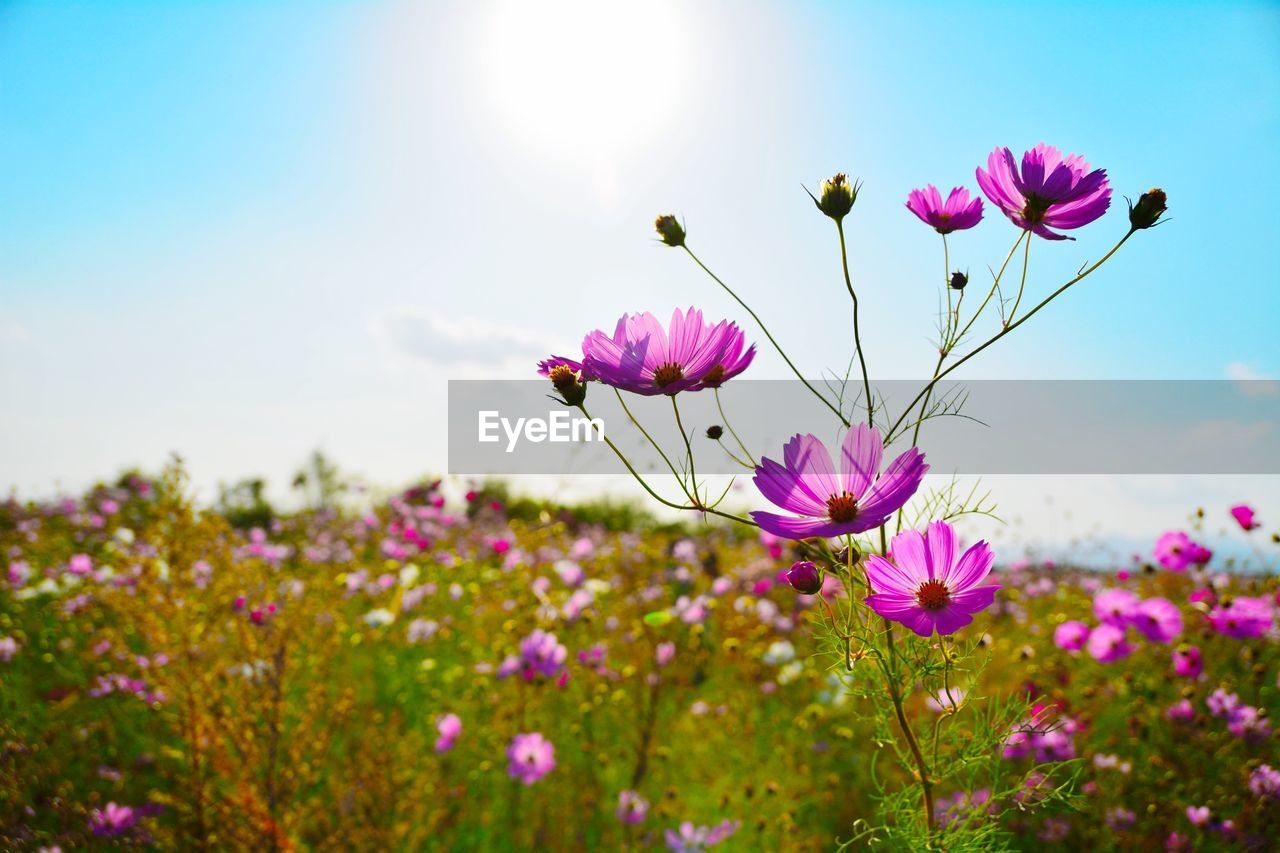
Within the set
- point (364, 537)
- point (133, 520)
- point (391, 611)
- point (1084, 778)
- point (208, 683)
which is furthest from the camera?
point (133, 520)

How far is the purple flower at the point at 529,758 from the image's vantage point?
206 centimetres

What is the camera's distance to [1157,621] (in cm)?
228

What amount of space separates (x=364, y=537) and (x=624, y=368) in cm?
469

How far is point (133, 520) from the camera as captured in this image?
19.7ft

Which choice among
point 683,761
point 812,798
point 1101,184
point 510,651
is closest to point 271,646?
point 510,651

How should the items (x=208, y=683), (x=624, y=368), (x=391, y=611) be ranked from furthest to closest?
(x=391, y=611) < (x=208, y=683) < (x=624, y=368)

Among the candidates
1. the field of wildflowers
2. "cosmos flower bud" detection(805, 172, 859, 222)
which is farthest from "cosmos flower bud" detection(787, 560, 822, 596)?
"cosmos flower bud" detection(805, 172, 859, 222)

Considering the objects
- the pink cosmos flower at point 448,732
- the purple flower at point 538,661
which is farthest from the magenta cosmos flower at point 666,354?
the pink cosmos flower at point 448,732

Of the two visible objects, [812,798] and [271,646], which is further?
[812,798]

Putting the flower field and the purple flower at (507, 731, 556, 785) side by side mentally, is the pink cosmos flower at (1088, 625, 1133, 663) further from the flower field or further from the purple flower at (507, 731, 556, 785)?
the purple flower at (507, 731, 556, 785)

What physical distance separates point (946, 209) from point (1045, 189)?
0.10 metres

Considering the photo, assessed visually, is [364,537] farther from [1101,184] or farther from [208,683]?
[1101,184]

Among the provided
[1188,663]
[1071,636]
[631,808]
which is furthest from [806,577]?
[1071,636]

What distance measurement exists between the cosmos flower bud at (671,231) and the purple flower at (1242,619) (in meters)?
2.25
